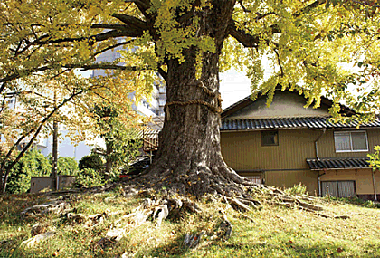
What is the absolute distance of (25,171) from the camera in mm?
15391

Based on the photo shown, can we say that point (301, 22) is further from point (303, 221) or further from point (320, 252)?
point (320, 252)

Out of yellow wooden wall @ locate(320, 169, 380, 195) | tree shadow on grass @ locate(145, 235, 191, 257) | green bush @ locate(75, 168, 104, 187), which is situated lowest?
yellow wooden wall @ locate(320, 169, 380, 195)

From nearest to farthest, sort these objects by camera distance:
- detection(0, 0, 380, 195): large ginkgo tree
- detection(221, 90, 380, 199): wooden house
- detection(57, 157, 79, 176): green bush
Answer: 1. detection(0, 0, 380, 195): large ginkgo tree
2. detection(221, 90, 380, 199): wooden house
3. detection(57, 157, 79, 176): green bush

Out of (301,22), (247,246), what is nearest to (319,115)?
(301,22)

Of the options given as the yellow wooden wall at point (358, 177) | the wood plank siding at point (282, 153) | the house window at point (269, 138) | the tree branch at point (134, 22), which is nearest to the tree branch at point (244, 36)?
the tree branch at point (134, 22)

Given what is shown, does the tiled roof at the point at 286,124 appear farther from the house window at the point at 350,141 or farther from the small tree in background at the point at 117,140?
the small tree in background at the point at 117,140

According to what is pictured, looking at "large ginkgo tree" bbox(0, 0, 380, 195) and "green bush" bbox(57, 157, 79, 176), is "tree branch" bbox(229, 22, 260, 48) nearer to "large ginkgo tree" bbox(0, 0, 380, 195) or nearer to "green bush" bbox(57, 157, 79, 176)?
"large ginkgo tree" bbox(0, 0, 380, 195)

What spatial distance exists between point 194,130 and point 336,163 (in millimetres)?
9852

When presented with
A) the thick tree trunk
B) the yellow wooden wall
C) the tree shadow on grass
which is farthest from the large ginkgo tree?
the yellow wooden wall

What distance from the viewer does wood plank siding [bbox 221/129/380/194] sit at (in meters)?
14.3

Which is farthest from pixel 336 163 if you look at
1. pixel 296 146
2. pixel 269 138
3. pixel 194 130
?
pixel 194 130

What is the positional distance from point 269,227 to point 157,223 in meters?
1.92

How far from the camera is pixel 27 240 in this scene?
3707 mm

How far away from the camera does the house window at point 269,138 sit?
1472cm
